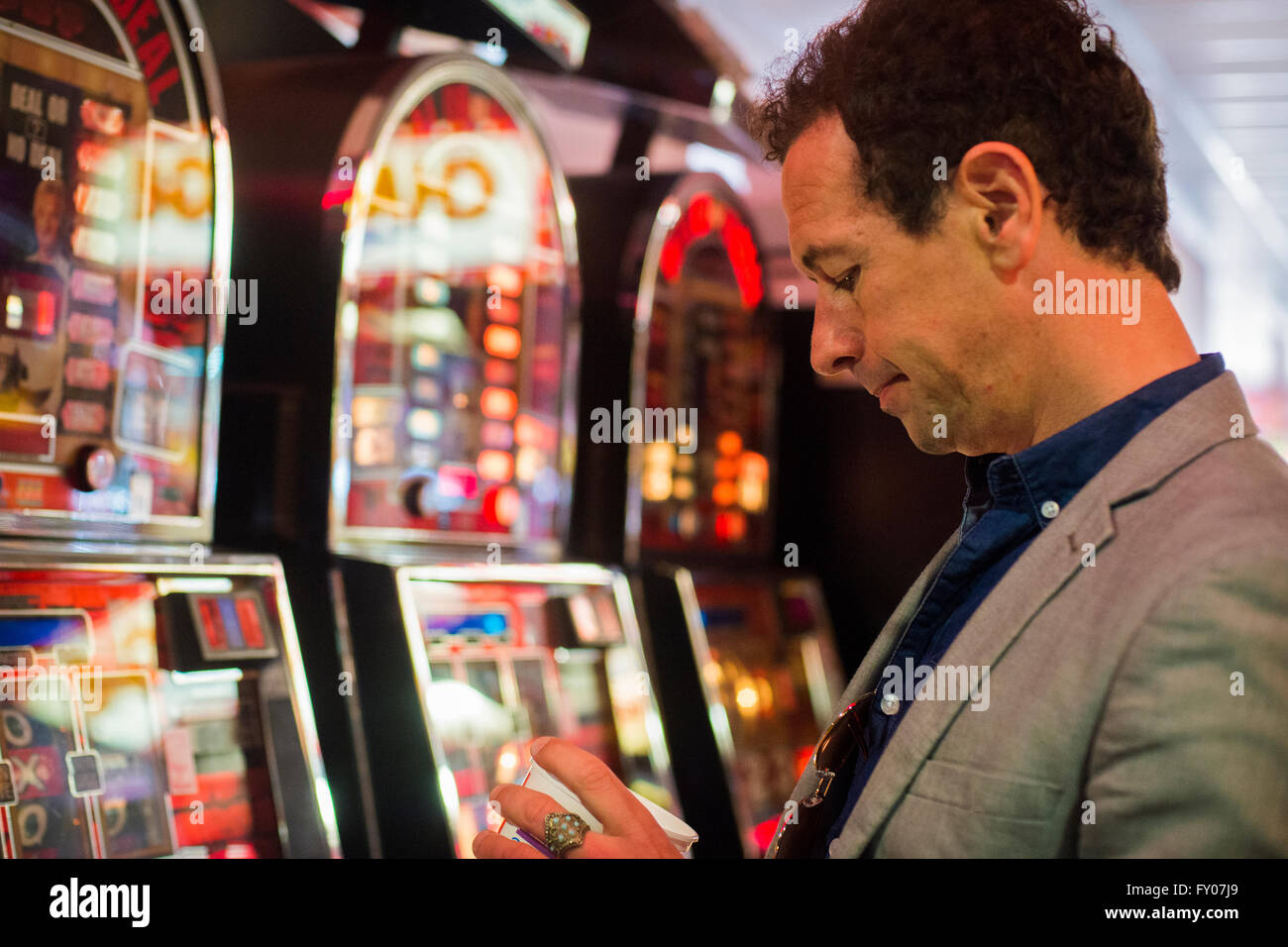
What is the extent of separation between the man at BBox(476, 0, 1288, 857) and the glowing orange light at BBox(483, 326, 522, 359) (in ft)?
4.67

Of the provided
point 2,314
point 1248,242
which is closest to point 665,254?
point 2,314

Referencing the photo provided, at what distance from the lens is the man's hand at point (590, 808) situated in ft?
3.82

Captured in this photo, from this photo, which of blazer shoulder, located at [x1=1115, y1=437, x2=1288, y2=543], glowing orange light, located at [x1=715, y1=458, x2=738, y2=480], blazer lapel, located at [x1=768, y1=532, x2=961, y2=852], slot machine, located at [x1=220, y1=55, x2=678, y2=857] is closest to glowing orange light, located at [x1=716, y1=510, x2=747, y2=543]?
glowing orange light, located at [x1=715, y1=458, x2=738, y2=480]

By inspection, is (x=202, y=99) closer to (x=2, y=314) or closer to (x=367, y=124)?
(x=367, y=124)

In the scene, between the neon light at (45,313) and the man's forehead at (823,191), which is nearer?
the man's forehead at (823,191)

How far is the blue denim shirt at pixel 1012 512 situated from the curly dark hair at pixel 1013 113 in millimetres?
163

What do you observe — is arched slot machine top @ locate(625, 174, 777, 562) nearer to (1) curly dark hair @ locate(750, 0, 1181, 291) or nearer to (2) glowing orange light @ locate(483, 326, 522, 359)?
(2) glowing orange light @ locate(483, 326, 522, 359)

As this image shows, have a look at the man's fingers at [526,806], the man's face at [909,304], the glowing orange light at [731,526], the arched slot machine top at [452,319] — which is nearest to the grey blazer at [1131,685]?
the man's face at [909,304]

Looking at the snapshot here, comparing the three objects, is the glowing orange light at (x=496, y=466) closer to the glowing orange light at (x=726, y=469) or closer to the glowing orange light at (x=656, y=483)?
the glowing orange light at (x=656, y=483)

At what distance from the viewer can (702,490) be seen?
3590mm

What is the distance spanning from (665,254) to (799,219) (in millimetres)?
2054

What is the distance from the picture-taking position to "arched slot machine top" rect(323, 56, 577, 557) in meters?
2.32

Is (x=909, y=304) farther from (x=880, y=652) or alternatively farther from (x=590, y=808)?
(x=590, y=808)

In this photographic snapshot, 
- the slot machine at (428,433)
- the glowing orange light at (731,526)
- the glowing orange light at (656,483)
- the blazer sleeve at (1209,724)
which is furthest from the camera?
the glowing orange light at (731,526)
